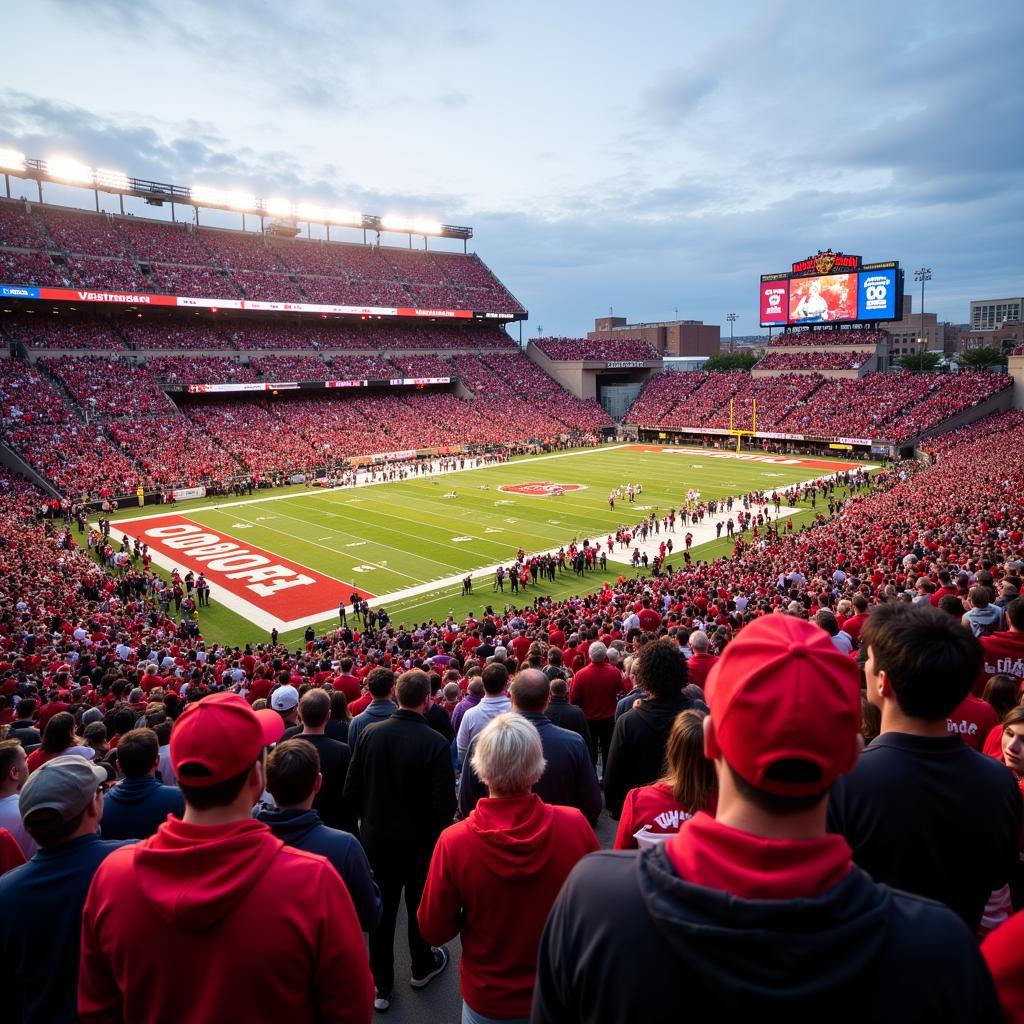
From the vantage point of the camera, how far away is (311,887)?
2375 millimetres

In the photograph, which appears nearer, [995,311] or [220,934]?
[220,934]

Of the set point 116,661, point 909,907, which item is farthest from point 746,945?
point 116,661

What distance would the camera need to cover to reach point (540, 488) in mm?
45312

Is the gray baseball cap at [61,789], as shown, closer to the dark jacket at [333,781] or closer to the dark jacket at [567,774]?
→ the dark jacket at [567,774]

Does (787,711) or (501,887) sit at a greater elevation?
(787,711)

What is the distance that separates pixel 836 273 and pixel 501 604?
5868cm

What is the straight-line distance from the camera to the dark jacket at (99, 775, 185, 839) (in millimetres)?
4316

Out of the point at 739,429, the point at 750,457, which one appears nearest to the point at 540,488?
the point at 750,457

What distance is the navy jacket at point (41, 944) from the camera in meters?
2.90

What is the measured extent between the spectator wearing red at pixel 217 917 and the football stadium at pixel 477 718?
0.04 ft

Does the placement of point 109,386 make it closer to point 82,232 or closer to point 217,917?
point 82,232

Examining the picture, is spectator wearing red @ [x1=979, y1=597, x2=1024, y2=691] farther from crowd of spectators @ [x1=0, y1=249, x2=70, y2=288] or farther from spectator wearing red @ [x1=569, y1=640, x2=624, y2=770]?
crowd of spectators @ [x1=0, y1=249, x2=70, y2=288]

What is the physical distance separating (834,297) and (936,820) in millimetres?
74933

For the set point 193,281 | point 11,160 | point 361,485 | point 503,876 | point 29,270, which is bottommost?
point 361,485
